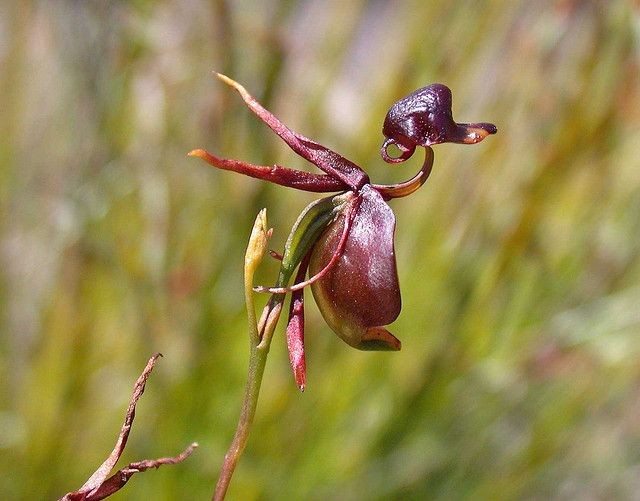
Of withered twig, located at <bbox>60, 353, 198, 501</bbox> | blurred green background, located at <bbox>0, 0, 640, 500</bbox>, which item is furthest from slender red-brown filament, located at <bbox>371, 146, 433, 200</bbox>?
blurred green background, located at <bbox>0, 0, 640, 500</bbox>

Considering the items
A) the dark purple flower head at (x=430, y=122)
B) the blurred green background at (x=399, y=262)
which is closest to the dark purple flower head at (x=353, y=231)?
the dark purple flower head at (x=430, y=122)

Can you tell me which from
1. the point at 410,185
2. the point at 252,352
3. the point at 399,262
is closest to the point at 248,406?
the point at 252,352

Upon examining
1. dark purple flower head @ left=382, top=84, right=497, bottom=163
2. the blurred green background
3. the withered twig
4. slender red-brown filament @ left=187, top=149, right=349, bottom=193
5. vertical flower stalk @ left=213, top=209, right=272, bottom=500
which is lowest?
the withered twig

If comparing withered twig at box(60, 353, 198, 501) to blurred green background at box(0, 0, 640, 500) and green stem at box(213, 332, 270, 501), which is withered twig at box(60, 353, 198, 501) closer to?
green stem at box(213, 332, 270, 501)

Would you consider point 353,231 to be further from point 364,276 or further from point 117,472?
point 117,472

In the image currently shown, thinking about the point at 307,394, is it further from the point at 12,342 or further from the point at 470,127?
the point at 470,127

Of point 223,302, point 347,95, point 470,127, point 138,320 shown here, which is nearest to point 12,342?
point 138,320
